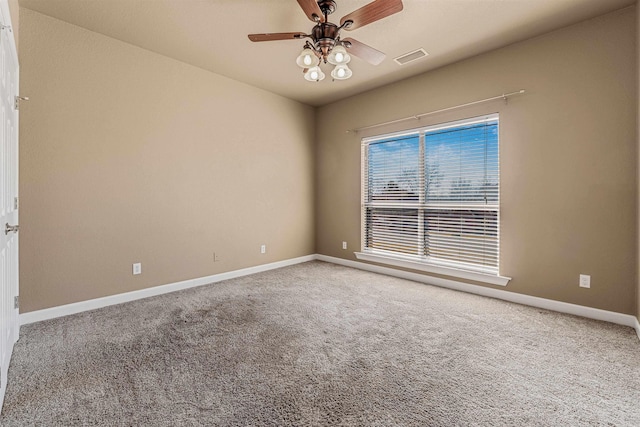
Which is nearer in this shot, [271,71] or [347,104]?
[271,71]

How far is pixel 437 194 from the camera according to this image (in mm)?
3867

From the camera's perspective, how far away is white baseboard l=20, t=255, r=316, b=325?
106 inches

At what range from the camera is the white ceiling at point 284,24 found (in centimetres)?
254

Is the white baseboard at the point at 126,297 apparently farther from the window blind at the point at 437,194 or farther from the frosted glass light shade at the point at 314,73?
the frosted glass light shade at the point at 314,73

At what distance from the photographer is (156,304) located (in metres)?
3.12

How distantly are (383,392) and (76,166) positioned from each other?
3.37 meters

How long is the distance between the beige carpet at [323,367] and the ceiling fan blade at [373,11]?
245cm

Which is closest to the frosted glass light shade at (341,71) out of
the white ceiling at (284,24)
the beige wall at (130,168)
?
the white ceiling at (284,24)

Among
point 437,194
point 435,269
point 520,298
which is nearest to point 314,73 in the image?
point 437,194

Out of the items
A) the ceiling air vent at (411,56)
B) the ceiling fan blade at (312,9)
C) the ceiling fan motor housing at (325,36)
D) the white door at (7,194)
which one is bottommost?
the white door at (7,194)

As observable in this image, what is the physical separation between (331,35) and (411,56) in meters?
1.55

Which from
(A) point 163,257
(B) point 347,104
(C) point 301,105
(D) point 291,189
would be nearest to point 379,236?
(D) point 291,189

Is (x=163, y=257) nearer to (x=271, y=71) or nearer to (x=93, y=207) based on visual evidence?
(x=93, y=207)

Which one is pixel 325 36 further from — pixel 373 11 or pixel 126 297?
pixel 126 297
